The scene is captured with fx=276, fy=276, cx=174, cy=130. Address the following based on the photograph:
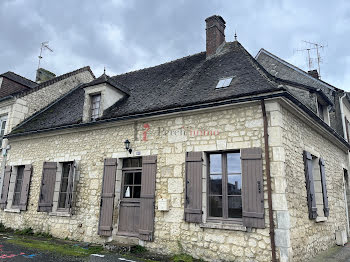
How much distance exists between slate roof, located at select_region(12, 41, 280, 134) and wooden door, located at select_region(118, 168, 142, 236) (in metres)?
1.60

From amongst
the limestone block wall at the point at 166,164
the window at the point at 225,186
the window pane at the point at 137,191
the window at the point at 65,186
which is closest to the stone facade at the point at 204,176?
the limestone block wall at the point at 166,164

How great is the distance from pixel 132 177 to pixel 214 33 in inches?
209

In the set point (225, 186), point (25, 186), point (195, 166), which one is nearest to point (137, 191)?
point (195, 166)

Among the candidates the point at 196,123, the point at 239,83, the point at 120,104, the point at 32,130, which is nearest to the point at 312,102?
the point at 239,83

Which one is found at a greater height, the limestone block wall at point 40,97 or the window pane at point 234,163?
the limestone block wall at point 40,97

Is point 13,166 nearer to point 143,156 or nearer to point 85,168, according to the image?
point 85,168

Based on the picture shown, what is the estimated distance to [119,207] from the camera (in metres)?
6.89

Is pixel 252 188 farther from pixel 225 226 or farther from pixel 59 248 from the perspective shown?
pixel 59 248

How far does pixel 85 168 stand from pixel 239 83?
15.4 feet

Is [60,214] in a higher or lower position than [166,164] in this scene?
lower

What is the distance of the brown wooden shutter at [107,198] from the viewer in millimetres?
6696

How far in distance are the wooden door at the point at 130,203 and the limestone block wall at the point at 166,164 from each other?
0.66 ft

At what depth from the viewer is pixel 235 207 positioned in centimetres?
546

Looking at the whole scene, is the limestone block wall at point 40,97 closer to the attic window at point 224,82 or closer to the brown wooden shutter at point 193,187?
the brown wooden shutter at point 193,187
